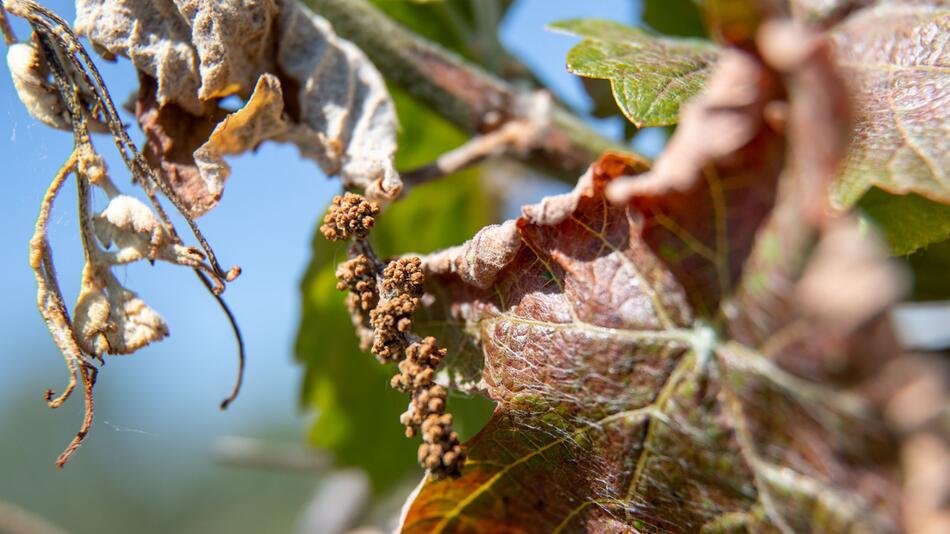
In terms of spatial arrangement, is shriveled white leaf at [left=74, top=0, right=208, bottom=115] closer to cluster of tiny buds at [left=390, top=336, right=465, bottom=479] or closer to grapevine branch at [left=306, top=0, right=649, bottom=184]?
grapevine branch at [left=306, top=0, right=649, bottom=184]

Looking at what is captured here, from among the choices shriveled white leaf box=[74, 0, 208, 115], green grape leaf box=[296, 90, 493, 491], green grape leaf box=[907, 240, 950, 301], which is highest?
shriveled white leaf box=[74, 0, 208, 115]

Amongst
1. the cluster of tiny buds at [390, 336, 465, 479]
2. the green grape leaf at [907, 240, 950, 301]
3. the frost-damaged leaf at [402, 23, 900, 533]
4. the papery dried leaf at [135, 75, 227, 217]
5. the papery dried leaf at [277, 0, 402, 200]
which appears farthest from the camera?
the green grape leaf at [907, 240, 950, 301]

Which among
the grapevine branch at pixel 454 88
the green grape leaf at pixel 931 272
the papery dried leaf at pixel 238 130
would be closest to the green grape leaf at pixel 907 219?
the green grape leaf at pixel 931 272

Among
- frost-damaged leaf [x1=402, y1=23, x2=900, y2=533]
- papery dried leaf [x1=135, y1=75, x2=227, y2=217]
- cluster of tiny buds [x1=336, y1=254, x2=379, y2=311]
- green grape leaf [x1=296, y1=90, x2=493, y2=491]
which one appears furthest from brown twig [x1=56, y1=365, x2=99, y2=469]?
green grape leaf [x1=296, y1=90, x2=493, y2=491]

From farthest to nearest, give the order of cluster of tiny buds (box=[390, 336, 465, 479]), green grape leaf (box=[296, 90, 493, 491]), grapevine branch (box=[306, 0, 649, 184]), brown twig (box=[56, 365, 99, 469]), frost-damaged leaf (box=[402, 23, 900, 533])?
green grape leaf (box=[296, 90, 493, 491]), grapevine branch (box=[306, 0, 649, 184]), brown twig (box=[56, 365, 99, 469]), cluster of tiny buds (box=[390, 336, 465, 479]), frost-damaged leaf (box=[402, 23, 900, 533])

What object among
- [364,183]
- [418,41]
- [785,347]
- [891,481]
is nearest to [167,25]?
[364,183]

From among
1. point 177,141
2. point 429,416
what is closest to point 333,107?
point 177,141

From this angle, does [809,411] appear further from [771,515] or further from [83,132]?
[83,132]
